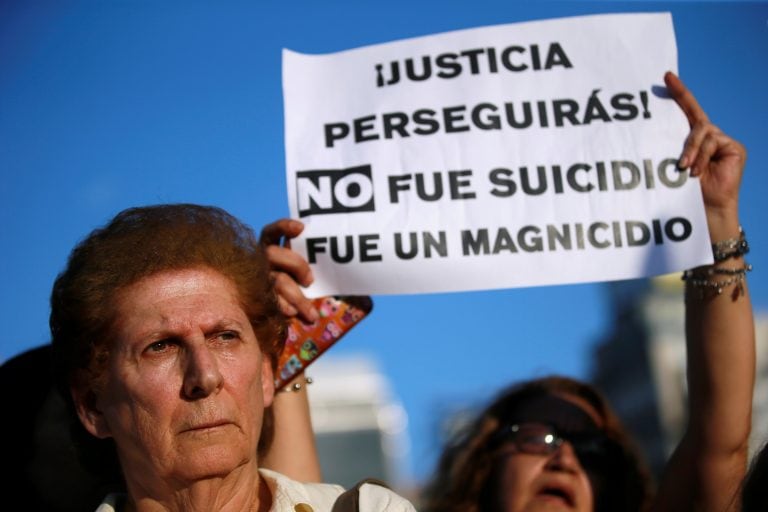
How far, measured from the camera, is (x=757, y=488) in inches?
98.7

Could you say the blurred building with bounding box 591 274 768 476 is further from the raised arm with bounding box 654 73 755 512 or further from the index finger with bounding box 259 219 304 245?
the index finger with bounding box 259 219 304 245

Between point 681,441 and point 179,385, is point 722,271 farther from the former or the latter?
point 179,385

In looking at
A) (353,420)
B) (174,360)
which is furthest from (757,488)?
(353,420)

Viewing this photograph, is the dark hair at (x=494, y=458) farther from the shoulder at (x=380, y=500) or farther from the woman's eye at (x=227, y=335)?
the woman's eye at (x=227, y=335)

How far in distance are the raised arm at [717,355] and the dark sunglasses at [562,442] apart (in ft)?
1.51

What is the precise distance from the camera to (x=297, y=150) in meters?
3.73

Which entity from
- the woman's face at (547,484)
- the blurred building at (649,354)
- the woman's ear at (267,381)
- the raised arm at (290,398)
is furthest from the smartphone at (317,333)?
the blurred building at (649,354)

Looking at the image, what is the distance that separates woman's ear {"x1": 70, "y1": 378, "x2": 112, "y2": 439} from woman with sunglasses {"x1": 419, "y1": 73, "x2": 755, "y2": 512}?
5.27 feet

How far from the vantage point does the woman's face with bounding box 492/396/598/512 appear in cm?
379

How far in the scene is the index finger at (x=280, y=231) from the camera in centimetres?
359

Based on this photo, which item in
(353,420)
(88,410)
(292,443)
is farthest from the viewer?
(353,420)

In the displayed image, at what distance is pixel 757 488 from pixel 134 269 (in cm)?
175

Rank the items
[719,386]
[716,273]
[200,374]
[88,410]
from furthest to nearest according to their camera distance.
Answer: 1. [716,273]
2. [719,386]
3. [88,410]
4. [200,374]

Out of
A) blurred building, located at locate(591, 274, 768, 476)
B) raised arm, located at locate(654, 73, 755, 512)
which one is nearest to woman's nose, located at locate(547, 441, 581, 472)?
raised arm, located at locate(654, 73, 755, 512)
